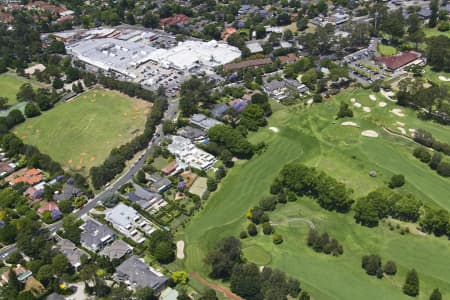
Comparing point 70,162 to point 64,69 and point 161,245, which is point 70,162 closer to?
point 161,245

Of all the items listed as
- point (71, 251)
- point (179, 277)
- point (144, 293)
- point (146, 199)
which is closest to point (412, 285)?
point (179, 277)

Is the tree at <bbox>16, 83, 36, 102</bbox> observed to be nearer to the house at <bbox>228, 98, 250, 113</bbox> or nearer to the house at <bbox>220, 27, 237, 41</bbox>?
the house at <bbox>228, 98, 250, 113</bbox>

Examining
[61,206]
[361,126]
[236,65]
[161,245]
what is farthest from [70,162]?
[361,126]

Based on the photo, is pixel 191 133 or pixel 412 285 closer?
pixel 412 285

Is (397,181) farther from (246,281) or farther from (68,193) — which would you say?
(68,193)

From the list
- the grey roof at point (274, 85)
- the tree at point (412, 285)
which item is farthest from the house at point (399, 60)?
the tree at point (412, 285)
